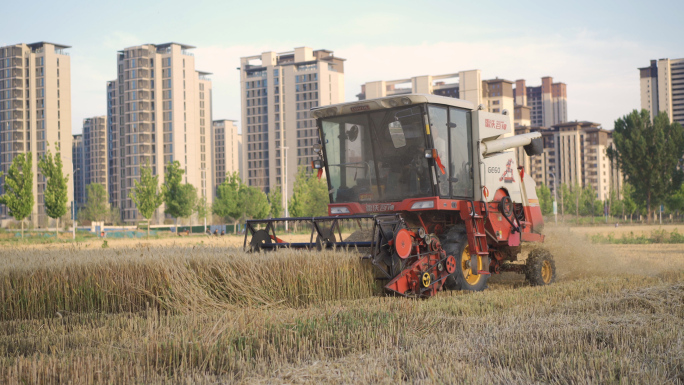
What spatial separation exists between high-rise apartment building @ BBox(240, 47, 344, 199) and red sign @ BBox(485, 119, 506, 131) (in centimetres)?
11460

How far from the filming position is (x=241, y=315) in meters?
6.40

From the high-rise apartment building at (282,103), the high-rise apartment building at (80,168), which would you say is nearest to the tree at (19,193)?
the high-rise apartment building at (282,103)

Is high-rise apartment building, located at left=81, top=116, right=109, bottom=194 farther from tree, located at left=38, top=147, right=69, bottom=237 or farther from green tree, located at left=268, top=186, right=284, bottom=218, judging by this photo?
tree, located at left=38, top=147, right=69, bottom=237

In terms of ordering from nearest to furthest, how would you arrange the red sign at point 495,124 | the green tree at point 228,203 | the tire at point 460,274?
1. the tire at point 460,274
2. the red sign at point 495,124
3. the green tree at point 228,203

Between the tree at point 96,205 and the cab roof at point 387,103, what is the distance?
316 feet

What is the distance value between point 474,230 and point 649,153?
200 feet

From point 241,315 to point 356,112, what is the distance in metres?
5.63

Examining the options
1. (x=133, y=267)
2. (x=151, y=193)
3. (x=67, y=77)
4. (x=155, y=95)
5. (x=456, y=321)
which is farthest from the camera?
(x=155, y=95)

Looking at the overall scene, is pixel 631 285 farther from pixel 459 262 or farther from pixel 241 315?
pixel 241 315

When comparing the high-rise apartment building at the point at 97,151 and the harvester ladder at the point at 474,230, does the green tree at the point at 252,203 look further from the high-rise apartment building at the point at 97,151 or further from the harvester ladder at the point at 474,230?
the high-rise apartment building at the point at 97,151

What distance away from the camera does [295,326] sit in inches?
241

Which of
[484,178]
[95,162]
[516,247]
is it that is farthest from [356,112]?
[95,162]

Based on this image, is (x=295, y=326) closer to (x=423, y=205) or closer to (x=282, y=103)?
(x=423, y=205)

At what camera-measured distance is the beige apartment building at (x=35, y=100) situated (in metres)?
108
